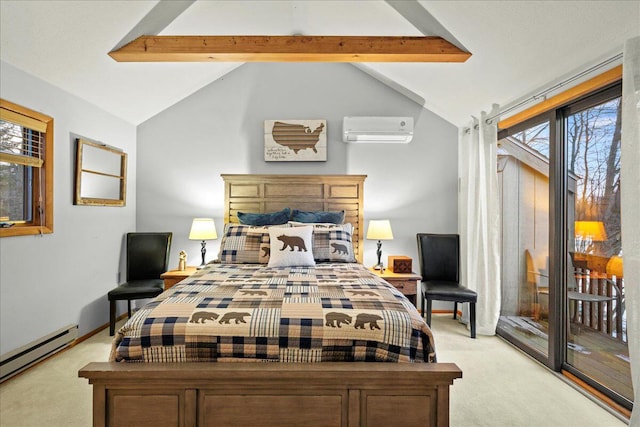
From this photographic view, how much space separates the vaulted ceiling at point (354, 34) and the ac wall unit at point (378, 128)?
1.21 feet

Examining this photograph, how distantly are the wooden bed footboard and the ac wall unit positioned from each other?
2.91 metres

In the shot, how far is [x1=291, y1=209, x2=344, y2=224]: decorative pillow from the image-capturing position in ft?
12.4

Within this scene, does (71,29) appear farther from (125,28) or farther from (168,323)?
(168,323)

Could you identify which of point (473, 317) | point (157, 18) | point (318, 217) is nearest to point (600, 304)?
point (473, 317)

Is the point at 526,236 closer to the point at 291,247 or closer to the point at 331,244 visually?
the point at 331,244

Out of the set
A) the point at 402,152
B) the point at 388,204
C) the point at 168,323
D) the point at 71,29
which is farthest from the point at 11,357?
the point at 402,152

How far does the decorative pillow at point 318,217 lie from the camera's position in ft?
12.4

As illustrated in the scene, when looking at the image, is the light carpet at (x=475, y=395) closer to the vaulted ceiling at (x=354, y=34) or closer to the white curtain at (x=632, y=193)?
the white curtain at (x=632, y=193)

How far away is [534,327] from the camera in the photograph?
3221mm

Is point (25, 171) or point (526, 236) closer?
point (25, 171)

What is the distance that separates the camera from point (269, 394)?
1.62 m

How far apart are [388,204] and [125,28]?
9.87ft

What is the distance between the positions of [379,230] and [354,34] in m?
1.92

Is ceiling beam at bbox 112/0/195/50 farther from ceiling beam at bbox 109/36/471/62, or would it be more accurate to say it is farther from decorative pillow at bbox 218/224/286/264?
decorative pillow at bbox 218/224/286/264
